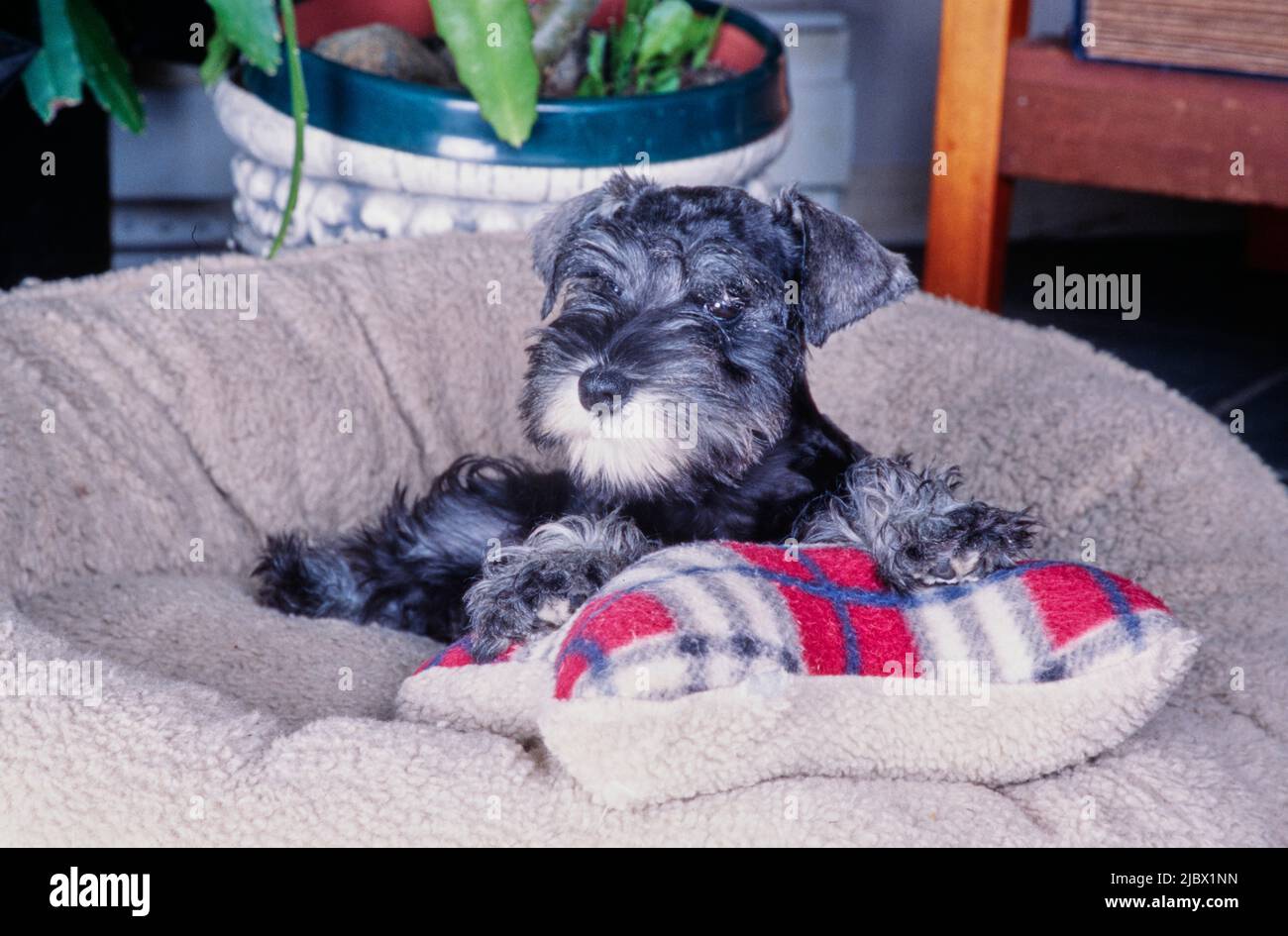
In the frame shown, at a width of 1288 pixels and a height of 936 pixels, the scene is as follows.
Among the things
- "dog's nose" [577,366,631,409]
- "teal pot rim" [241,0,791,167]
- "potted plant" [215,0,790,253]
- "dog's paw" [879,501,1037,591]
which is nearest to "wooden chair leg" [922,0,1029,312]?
"potted plant" [215,0,790,253]

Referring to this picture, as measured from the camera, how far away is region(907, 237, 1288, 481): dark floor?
4.78m

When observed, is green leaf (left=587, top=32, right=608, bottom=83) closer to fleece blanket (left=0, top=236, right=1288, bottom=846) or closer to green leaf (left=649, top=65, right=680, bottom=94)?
green leaf (left=649, top=65, right=680, bottom=94)

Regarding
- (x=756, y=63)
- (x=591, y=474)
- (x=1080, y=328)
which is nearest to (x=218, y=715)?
(x=591, y=474)

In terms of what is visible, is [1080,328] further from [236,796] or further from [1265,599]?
[236,796]

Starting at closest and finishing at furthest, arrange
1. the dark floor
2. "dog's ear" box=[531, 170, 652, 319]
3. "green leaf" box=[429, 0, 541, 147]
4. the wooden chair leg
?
1. "dog's ear" box=[531, 170, 652, 319]
2. "green leaf" box=[429, 0, 541, 147]
3. the wooden chair leg
4. the dark floor

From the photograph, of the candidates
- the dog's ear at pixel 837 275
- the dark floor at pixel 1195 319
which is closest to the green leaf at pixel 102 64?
the dog's ear at pixel 837 275

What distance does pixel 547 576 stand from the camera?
7.72 ft

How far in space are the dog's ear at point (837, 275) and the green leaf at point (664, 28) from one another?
180cm

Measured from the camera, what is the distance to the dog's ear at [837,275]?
245 centimetres

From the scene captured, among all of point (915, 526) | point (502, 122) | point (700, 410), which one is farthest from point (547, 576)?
point (502, 122)

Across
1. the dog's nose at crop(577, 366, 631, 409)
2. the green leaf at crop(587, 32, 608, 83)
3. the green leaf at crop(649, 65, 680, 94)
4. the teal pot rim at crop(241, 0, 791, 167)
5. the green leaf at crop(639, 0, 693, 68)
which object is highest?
the green leaf at crop(639, 0, 693, 68)

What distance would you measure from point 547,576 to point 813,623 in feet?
1.57

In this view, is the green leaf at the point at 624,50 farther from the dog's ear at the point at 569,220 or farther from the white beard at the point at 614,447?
the white beard at the point at 614,447

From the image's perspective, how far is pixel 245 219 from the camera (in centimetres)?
421
